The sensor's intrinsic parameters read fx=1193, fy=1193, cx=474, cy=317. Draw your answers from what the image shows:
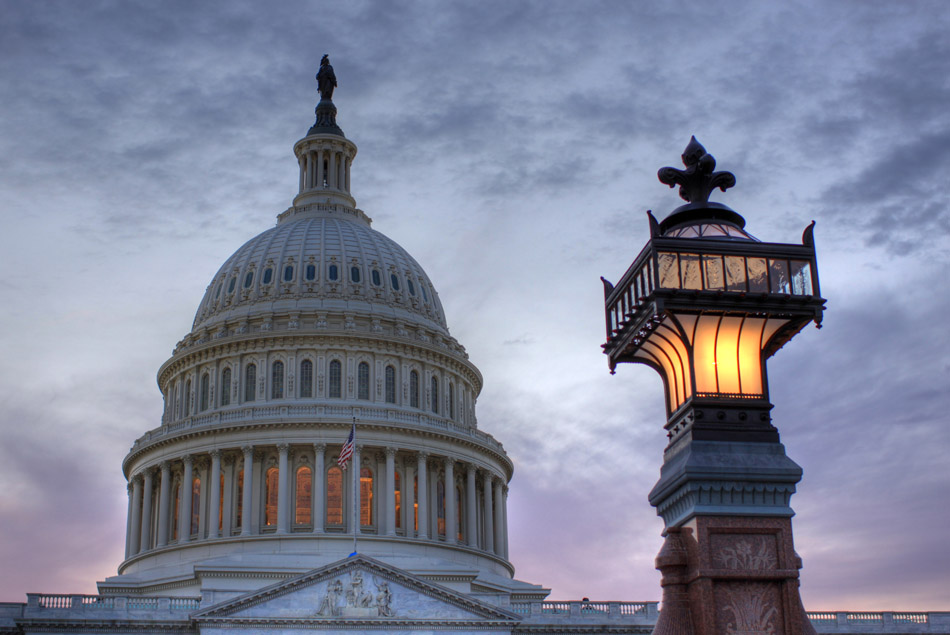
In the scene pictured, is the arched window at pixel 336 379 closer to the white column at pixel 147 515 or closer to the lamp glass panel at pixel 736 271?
the white column at pixel 147 515

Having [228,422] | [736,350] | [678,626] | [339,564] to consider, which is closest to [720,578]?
[678,626]

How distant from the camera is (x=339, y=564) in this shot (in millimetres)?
65750

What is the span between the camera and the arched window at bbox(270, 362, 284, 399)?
299 ft

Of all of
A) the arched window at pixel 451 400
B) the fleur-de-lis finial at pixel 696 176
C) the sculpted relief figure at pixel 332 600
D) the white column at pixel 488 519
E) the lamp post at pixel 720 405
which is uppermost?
the arched window at pixel 451 400

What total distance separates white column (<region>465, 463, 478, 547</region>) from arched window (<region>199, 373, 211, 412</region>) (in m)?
21.2

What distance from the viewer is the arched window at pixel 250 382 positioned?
301ft

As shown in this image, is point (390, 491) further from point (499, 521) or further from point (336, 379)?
point (499, 521)

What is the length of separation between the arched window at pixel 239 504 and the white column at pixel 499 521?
20.5m

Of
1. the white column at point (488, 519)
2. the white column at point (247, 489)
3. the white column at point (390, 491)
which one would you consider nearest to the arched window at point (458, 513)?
the white column at point (488, 519)

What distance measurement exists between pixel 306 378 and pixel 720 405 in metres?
81.9

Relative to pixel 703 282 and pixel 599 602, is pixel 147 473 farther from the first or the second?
pixel 703 282

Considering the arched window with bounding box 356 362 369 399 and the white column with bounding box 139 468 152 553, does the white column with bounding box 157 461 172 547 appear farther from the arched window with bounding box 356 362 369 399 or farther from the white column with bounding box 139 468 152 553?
the arched window with bounding box 356 362 369 399

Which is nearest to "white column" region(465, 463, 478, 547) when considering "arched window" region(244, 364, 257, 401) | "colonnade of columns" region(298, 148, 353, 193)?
"arched window" region(244, 364, 257, 401)

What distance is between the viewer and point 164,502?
88.9 m
